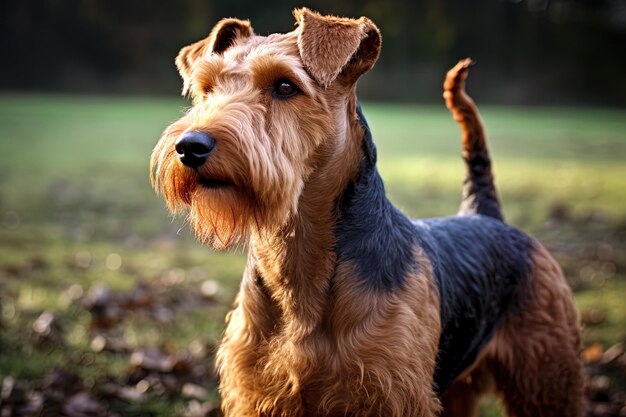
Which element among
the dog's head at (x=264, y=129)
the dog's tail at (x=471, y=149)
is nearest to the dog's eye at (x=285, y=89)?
the dog's head at (x=264, y=129)

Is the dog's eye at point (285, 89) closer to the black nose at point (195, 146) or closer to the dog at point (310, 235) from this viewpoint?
the dog at point (310, 235)

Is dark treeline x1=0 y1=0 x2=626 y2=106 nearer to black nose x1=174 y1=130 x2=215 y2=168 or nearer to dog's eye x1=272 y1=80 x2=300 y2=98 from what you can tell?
dog's eye x1=272 y1=80 x2=300 y2=98

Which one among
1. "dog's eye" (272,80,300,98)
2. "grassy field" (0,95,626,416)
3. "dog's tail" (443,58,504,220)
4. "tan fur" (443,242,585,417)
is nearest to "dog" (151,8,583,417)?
"dog's eye" (272,80,300,98)

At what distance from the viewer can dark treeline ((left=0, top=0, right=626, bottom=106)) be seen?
2744cm

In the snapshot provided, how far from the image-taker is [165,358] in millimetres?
4125

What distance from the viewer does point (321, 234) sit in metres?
2.60

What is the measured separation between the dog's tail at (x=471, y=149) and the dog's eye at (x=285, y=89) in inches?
41.8

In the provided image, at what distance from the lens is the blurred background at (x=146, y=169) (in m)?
4.11

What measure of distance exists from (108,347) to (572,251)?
4734mm

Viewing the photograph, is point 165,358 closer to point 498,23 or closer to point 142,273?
point 142,273

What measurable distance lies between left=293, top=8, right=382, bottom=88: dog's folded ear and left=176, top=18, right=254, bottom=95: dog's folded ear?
11.6 inches

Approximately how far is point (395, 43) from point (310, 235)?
28.7 metres

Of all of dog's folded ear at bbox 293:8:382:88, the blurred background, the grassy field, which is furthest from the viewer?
the blurred background

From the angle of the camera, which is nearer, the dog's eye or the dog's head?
the dog's head
